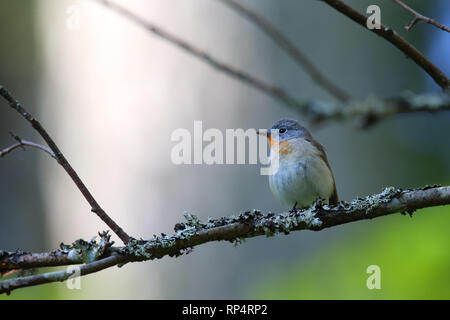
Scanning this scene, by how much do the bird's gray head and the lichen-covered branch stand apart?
2351 mm

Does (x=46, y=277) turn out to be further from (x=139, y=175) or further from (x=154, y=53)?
(x=154, y=53)

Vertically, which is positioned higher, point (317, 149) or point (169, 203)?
point (317, 149)

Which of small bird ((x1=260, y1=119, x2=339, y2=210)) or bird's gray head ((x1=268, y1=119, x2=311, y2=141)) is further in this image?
bird's gray head ((x1=268, y1=119, x2=311, y2=141))

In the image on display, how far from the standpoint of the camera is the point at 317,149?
467cm

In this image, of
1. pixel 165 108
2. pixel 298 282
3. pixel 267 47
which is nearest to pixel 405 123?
pixel 267 47

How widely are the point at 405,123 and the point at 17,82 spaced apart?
5.33 metres

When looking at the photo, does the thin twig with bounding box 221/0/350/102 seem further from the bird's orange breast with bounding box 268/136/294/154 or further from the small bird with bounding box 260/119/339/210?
the bird's orange breast with bounding box 268/136/294/154

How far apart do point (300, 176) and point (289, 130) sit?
2.34 feet

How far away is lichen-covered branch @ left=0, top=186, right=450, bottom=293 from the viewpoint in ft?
6.61

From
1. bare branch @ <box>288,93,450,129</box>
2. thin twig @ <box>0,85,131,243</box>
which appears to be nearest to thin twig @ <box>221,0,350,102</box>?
bare branch @ <box>288,93,450,129</box>
